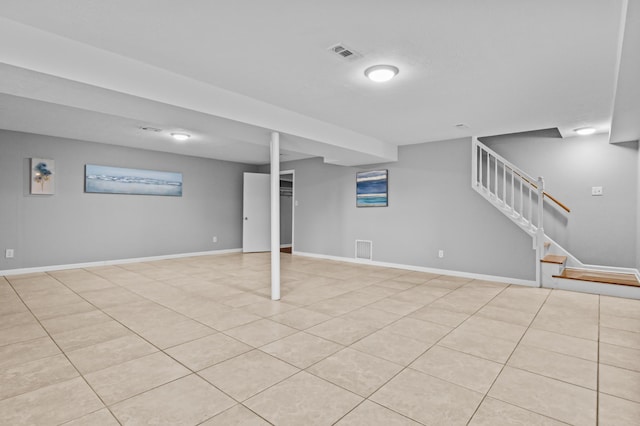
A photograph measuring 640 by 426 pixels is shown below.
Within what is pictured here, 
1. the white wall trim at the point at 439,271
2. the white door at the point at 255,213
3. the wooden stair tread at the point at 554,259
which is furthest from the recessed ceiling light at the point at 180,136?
the wooden stair tread at the point at 554,259

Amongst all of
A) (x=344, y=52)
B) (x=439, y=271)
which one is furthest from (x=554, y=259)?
(x=344, y=52)

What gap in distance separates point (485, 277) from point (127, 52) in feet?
18.7

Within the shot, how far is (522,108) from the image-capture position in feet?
13.4

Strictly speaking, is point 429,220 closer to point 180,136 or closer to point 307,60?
point 307,60

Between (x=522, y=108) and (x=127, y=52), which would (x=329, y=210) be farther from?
(x=127, y=52)

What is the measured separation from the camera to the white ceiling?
7.13 feet

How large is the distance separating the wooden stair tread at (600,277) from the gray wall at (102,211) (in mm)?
7304

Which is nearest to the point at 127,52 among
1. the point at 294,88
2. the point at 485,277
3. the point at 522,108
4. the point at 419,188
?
the point at 294,88

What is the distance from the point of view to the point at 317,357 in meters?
2.54

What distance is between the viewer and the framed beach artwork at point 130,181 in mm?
6445

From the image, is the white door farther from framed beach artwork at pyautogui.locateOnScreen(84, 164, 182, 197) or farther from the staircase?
the staircase

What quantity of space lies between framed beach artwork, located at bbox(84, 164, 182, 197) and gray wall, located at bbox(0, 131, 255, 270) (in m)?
0.12

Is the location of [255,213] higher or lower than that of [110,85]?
lower

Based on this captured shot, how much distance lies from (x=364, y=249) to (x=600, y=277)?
3.85 meters
